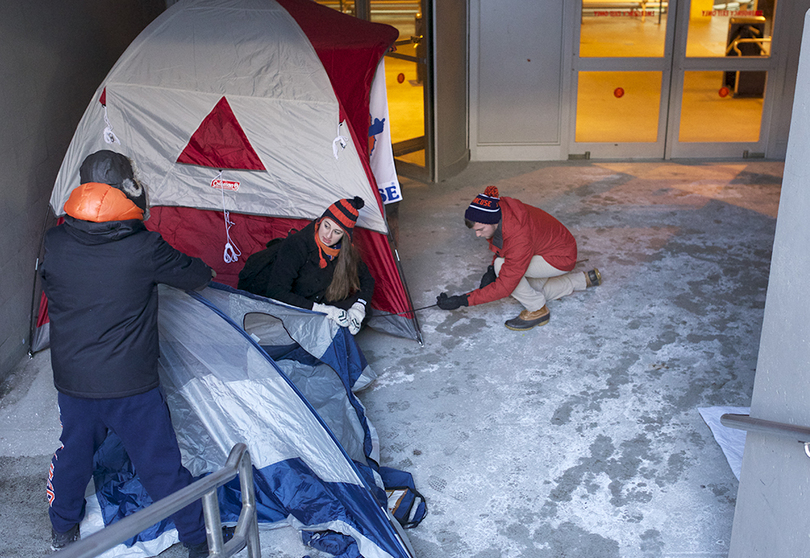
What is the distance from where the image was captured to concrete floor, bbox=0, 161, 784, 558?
2.71 metres

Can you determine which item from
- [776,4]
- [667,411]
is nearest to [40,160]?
[667,411]

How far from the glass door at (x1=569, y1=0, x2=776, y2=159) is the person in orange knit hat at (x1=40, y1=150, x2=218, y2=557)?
517 centimetres

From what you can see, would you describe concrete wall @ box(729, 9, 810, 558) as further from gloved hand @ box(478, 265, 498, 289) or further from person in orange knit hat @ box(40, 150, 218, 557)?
gloved hand @ box(478, 265, 498, 289)

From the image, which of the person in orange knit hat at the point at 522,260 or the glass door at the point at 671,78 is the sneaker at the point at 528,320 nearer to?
the person in orange knit hat at the point at 522,260

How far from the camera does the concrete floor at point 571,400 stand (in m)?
2.71

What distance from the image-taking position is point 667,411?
334 centimetres

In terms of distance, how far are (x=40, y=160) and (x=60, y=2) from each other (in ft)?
3.44

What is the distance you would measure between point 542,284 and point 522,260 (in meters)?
0.47

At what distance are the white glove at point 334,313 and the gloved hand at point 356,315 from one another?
49 mm

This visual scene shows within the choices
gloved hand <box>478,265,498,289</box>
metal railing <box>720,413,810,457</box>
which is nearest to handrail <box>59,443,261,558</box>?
metal railing <box>720,413,810,457</box>

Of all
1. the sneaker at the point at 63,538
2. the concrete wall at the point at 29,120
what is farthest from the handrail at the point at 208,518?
the concrete wall at the point at 29,120

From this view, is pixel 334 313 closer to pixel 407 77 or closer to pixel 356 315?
pixel 356 315

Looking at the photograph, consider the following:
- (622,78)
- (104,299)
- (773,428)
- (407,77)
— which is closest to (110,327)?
(104,299)

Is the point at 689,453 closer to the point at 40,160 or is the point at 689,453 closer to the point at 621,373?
the point at 621,373
